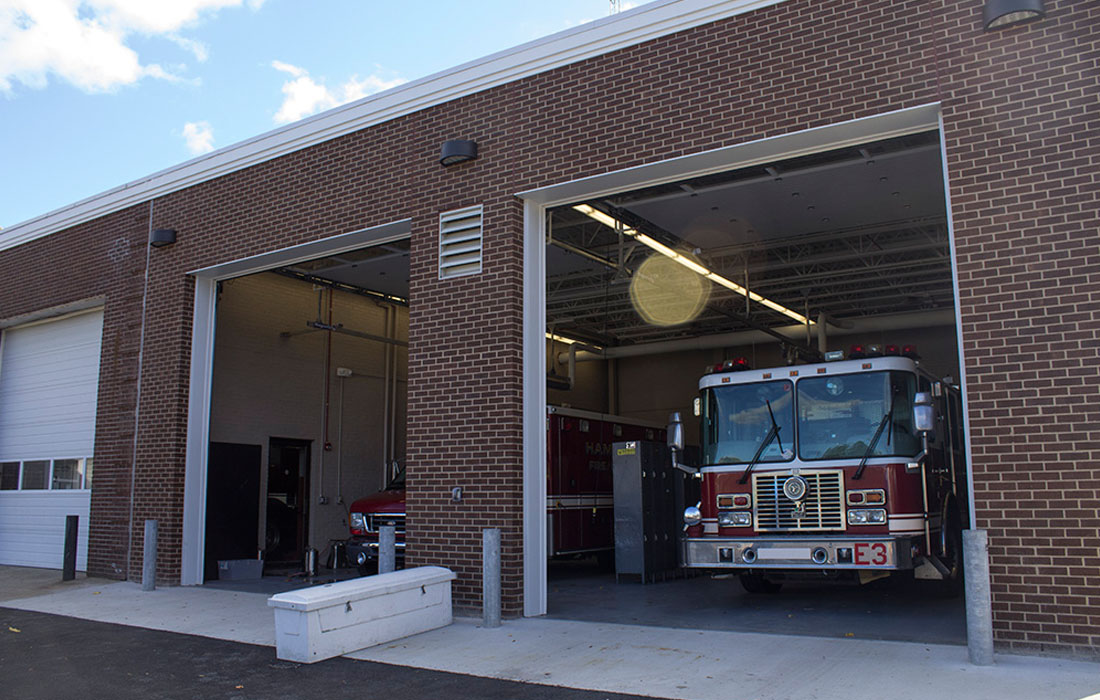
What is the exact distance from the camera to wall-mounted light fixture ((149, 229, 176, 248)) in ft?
45.9

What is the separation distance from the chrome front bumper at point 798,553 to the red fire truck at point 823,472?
0.04 feet

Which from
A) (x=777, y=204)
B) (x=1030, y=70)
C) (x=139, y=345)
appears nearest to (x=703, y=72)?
(x=1030, y=70)

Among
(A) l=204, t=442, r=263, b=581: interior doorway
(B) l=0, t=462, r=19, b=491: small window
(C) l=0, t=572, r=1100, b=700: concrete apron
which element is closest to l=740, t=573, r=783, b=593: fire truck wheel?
(C) l=0, t=572, r=1100, b=700: concrete apron

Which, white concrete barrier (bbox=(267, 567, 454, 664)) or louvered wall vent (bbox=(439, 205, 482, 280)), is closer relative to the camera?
white concrete barrier (bbox=(267, 567, 454, 664))

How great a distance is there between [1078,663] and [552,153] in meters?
7.01

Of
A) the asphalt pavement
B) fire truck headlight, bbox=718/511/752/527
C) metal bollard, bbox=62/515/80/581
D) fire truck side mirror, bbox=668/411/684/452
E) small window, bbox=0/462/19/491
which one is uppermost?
fire truck side mirror, bbox=668/411/684/452

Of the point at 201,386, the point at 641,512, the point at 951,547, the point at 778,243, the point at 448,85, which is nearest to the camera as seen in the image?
the point at 951,547

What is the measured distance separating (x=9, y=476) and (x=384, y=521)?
9.73 m

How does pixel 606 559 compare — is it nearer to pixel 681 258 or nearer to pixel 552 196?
pixel 681 258

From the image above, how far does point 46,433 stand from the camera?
56.0 feet

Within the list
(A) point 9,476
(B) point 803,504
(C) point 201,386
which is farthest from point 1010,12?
(A) point 9,476

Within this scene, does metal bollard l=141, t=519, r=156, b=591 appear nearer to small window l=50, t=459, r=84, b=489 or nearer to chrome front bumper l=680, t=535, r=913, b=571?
small window l=50, t=459, r=84, b=489

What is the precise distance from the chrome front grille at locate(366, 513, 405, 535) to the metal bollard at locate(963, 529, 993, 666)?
823cm

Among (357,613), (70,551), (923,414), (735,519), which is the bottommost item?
(357,613)
